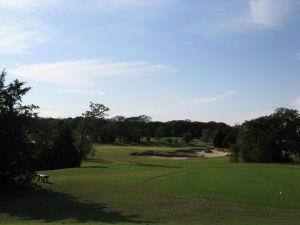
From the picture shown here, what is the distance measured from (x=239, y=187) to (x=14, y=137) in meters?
16.0

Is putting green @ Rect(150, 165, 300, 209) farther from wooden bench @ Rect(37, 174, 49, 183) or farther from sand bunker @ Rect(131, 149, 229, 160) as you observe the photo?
sand bunker @ Rect(131, 149, 229, 160)

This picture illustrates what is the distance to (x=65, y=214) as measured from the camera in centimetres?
2377

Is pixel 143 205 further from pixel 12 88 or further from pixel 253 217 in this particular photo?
pixel 12 88

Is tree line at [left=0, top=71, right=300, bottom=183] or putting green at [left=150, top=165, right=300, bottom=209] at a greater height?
tree line at [left=0, top=71, right=300, bottom=183]

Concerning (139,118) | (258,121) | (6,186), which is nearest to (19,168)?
(6,186)

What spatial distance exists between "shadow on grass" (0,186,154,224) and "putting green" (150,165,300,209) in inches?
208

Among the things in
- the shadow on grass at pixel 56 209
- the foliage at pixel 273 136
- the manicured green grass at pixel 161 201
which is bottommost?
the shadow on grass at pixel 56 209

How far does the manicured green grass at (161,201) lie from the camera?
848 inches

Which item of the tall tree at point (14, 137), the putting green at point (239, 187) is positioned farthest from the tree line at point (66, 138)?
the putting green at point (239, 187)

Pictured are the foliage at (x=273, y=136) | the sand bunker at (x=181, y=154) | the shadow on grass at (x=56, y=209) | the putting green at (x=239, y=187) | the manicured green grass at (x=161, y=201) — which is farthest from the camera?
the sand bunker at (x=181, y=154)

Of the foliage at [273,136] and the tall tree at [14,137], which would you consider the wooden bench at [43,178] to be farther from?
the foliage at [273,136]

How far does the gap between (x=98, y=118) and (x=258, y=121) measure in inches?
986

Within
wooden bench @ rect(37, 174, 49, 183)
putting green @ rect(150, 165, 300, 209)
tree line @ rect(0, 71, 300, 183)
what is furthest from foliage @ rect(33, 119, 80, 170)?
putting green @ rect(150, 165, 300, 209)

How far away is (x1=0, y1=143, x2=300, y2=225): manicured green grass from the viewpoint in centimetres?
2155
